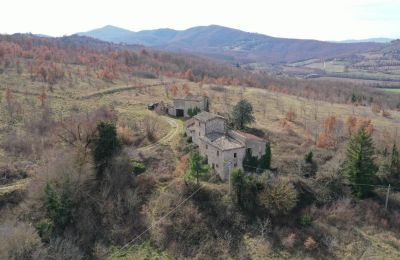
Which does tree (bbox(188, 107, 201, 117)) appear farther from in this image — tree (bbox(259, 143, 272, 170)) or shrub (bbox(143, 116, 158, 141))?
tree (bbox(259, 143, 272, 170))

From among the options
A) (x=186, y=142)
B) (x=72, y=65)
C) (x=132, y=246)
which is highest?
(x=72, y=65)

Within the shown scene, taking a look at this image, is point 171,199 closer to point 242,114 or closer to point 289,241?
point 289,241

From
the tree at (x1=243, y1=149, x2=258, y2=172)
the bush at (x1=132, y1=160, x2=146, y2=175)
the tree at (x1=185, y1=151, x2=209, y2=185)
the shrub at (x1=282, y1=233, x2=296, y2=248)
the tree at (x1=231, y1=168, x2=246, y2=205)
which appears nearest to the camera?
the shrub at (x1=282, y1=233, x2=296, y2=248)

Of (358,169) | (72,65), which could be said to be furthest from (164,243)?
(72,65)

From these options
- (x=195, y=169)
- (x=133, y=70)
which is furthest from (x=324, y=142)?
(x=133, y=70)

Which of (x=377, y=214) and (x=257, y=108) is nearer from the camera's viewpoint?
(x=377, y=214)

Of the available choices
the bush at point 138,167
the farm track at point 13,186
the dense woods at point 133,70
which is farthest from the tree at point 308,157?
the dense woods at point 133,70

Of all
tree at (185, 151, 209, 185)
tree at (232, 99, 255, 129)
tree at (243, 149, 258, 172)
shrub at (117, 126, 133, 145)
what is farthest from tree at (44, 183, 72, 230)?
tree at (232, 99, 255, 129)

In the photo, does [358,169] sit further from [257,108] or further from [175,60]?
[175,60]
